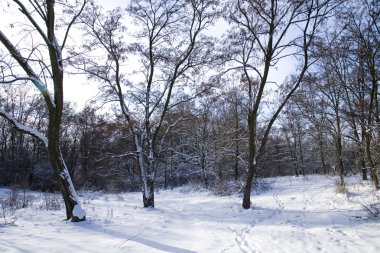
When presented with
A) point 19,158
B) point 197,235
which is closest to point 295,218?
point 197,235

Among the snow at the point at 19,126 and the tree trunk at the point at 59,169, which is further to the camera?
the tree trunk at the point at 59,169

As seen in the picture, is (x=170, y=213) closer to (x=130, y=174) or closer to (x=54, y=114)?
(x=54, y=114)

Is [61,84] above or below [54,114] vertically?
above

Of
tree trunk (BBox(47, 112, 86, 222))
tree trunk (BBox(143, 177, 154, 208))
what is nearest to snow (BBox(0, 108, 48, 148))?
tree trunk (BBox(47, 112, 86, 222))

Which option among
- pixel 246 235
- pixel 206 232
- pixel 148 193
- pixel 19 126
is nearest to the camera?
pixel 246 235

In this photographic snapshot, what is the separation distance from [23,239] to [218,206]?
8.40m

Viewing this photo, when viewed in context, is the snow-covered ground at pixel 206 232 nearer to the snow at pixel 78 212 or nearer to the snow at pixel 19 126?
the snow at pixel 78 212

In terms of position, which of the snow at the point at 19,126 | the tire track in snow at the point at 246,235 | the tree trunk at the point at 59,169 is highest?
the snow at the point at 19,126

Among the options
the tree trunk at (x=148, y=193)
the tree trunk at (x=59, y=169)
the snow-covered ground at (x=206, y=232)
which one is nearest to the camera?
the snow-covered ground at (x=206, y=232)

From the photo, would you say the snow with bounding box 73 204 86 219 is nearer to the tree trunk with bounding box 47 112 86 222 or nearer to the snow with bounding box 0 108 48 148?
the tree trunk with bounding box 47 112 86 222

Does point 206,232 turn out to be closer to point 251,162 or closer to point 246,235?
point 246,235

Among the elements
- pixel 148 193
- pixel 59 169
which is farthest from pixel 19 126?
pixel 148 193

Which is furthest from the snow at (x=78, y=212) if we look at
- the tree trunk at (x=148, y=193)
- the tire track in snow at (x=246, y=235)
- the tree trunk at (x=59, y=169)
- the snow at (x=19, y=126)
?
the tree trunk at (x=148, y=193)

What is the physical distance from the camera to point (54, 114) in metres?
8.91
